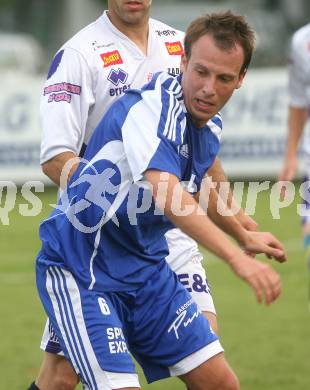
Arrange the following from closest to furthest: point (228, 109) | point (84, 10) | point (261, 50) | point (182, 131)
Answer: point (182, 131) → point (228, 109) → point (261, 50) → point (84, 10)

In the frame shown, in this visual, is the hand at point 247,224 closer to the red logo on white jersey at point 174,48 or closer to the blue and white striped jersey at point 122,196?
the blue and white striped jersey at point 122,196

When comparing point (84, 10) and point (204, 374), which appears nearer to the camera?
point (204, 374)

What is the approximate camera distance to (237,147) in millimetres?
18125

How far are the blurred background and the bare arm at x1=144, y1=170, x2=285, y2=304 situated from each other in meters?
3.20

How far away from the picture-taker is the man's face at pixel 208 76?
5090 millimetres

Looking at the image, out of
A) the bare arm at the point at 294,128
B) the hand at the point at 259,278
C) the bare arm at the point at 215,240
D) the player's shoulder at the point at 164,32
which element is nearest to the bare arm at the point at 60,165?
the player's shoulder at the point at 164,32

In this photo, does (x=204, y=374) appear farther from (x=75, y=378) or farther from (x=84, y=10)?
(x=84, y=10)

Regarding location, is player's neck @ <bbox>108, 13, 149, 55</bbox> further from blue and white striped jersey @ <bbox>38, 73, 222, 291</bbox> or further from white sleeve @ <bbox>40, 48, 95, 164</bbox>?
blue and white striped jersey @ <bbox>38, 73, 222, 291</bbox>

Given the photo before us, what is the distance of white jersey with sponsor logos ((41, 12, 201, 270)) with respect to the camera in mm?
6125

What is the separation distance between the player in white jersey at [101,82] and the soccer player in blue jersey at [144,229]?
2.15 feet

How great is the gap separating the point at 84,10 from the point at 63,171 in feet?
101

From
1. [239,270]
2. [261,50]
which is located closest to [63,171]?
[239,270]

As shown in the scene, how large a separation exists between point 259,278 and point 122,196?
970 mm

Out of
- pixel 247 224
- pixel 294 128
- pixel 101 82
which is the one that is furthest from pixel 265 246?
pixel 294 128
